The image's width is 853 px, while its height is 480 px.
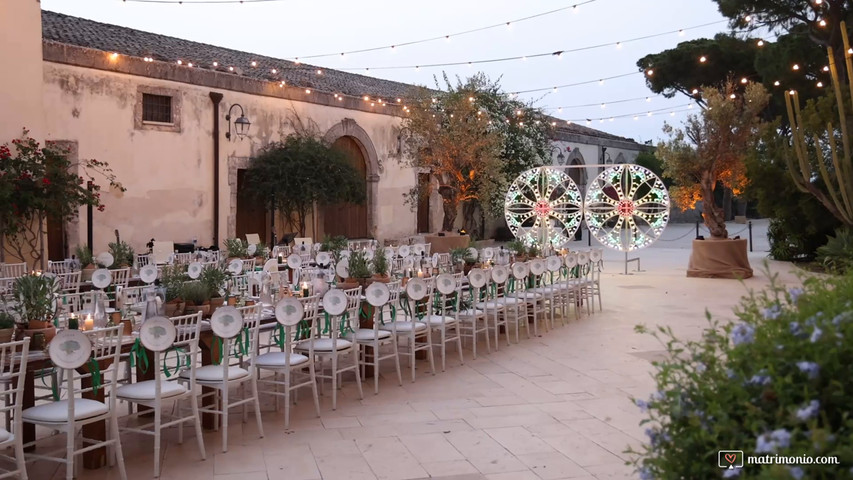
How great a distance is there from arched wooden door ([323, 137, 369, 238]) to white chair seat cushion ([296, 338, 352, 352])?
10841mm

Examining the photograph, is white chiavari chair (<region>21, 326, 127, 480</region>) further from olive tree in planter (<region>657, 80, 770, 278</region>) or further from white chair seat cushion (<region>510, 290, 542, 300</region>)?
olive tree in planter (<region>657, 80, 770, 278</region>)

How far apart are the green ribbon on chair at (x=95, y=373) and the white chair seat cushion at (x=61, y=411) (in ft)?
0.33

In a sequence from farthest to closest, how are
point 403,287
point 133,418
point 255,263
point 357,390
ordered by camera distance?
point 255,263, point 403,287, point 357,390, point 133,418

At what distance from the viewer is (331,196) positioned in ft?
47.6

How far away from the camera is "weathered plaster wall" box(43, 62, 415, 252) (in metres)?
11.4

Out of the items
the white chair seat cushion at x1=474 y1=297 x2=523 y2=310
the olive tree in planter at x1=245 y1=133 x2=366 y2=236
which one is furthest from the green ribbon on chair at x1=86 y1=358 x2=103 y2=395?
the olive tree in planter at x1=245 y1=133 x2=366 y2=236

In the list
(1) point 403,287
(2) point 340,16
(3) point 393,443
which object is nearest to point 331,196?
(2) point 340,16

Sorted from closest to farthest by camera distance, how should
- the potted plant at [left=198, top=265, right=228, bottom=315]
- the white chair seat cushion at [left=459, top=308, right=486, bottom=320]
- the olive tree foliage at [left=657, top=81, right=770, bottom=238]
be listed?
the potted plant at [left=198, top=265, right=228, bottom=315]
the white chair seat cushion at [left=459, top=308, right=486, bottom=320]
the olive tree foliage at [left=657, top=81, right=770, bottom=238]

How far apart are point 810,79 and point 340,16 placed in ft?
36.8

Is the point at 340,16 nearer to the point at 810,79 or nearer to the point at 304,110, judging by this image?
the point at 304,110

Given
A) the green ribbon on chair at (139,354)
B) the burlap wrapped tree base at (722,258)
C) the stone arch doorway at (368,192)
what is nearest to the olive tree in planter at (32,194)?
the green ribbon on chair at (139,354)

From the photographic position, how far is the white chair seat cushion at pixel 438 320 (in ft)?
21.9
